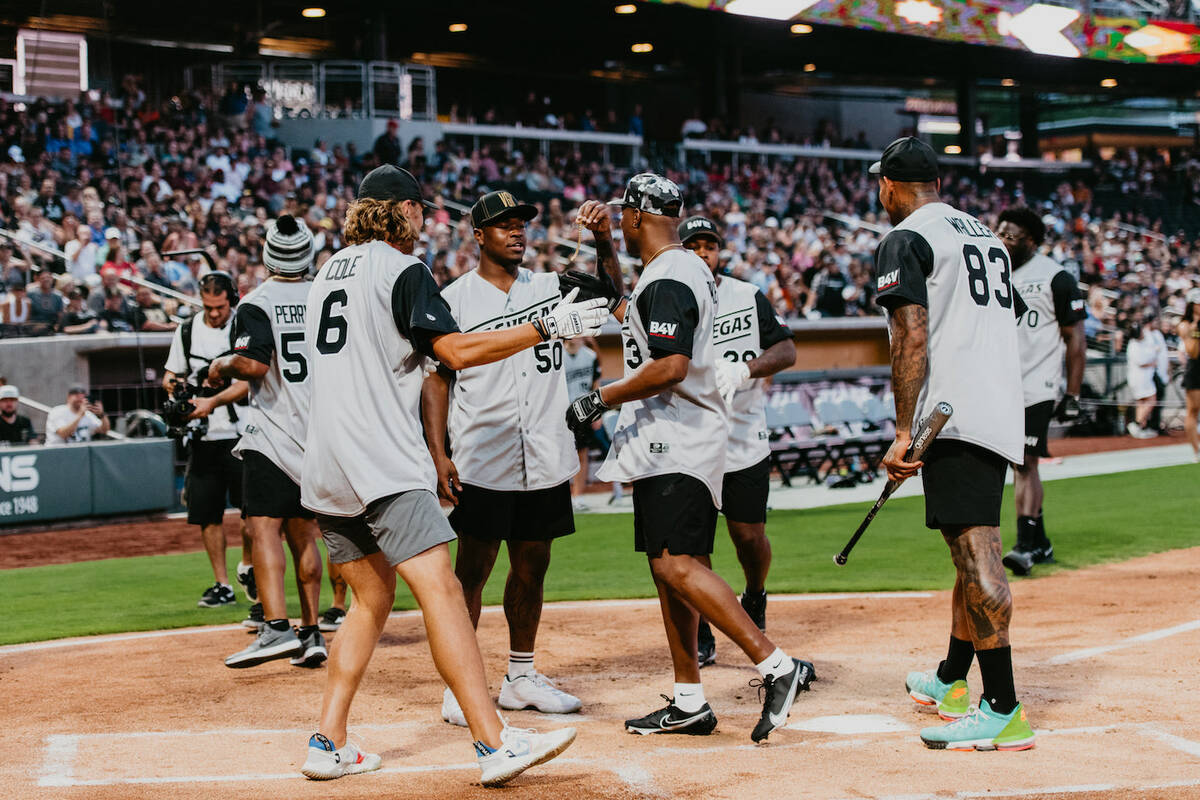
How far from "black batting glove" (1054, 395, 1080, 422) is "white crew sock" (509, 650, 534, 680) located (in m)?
4.92

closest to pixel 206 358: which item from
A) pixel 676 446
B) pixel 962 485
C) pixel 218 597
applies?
pixel 218 597

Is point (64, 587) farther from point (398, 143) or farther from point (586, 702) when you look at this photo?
point (398, 143)

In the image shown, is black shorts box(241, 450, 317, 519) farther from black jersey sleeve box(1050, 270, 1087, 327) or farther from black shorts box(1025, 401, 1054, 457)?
black jersey sleeve box(1050, 270, 1087, 327)

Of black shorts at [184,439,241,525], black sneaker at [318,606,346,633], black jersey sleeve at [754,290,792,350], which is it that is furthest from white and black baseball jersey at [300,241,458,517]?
black shorts at [184,439,241,525]

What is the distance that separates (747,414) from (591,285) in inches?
80.5

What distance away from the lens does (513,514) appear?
6094 mm

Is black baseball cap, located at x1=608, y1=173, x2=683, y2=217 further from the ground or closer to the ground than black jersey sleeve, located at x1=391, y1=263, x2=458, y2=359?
further from the ground

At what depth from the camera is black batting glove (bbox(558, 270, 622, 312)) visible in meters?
5.39

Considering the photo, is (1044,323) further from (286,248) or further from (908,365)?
(286,248)

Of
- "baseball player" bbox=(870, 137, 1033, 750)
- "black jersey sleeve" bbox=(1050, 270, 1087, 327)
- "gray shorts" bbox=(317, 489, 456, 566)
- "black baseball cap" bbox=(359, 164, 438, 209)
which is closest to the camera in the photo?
"gray shorts" bbox=(317, 489, 456, 566)

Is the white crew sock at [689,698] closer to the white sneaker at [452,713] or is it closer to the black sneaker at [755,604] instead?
the white sneaker at [452,713]

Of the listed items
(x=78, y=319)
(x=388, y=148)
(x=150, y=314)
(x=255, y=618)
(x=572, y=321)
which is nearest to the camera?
(x=572, y=321)

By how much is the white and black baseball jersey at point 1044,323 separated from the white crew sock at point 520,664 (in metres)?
4.98

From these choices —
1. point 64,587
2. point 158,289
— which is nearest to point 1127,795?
point 64,587
